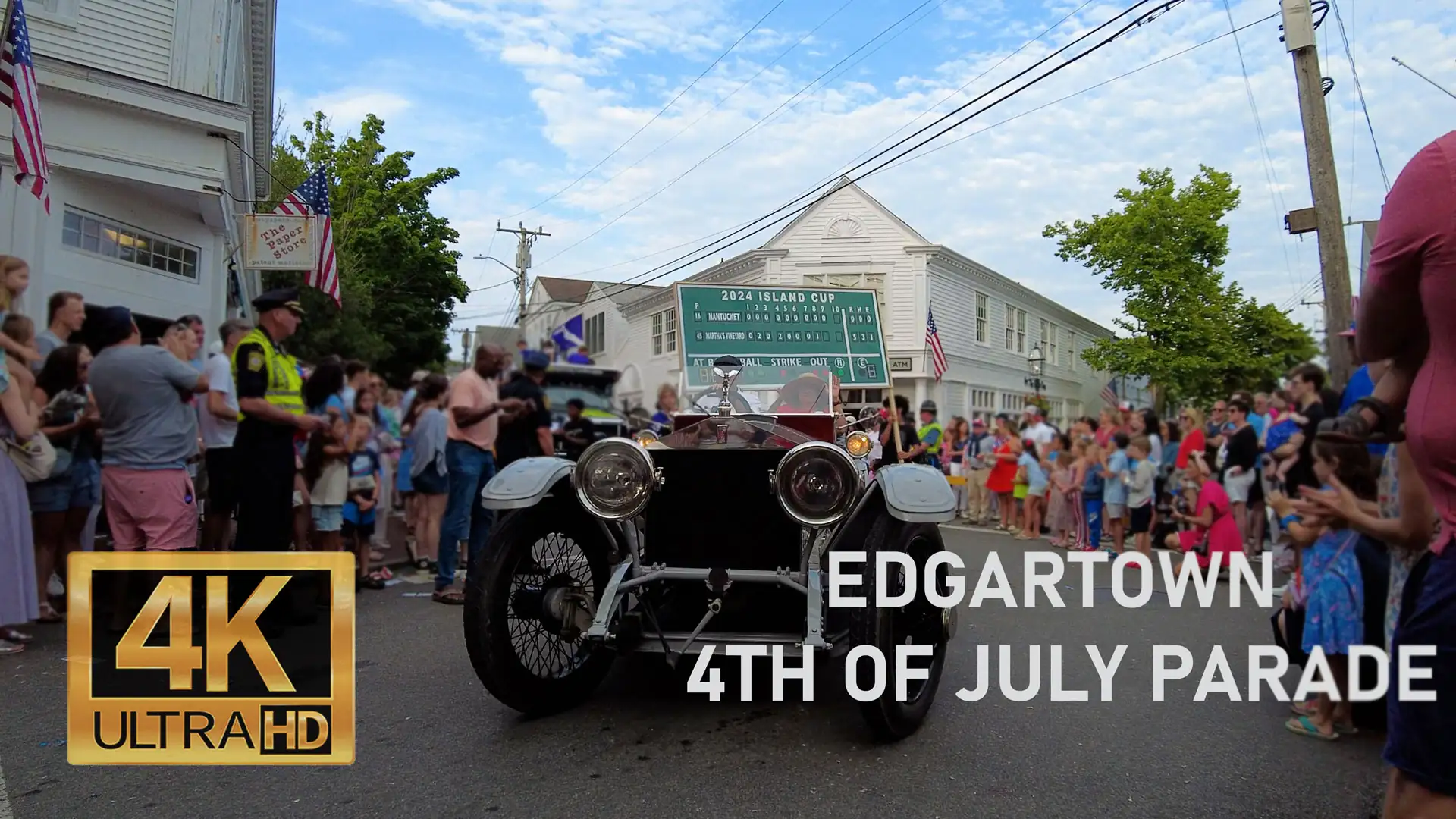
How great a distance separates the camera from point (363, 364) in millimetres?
8023

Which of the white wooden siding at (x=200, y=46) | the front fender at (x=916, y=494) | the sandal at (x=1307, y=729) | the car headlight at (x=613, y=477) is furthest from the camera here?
the white wooden siding at (x=200, y=46)

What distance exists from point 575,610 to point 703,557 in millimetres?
586

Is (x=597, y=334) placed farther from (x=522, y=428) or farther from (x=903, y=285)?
(x=522, y=428)

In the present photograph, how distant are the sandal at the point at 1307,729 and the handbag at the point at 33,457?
20.9 feet

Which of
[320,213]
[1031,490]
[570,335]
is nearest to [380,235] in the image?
[320,213]

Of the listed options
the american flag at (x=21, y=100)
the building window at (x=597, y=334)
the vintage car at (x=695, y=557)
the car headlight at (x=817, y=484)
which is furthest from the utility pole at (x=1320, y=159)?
the building window at (x=597, y=334)

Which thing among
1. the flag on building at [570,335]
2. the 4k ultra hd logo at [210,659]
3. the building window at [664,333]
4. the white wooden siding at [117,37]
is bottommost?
the 4k ultra hd logo at [210,659]

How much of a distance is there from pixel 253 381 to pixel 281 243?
748 centimetres

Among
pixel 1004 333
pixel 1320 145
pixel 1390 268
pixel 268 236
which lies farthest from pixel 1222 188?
pixel 1390 268

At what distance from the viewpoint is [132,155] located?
10.2m

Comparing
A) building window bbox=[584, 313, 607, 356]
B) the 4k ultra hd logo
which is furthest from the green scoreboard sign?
building window bbox=[584, 313, 607, 356]

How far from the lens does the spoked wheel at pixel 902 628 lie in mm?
3381

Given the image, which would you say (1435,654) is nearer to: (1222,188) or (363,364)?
(363,364)

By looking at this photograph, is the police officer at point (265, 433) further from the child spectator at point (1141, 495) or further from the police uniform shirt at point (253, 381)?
the child spectator at point (1141, 495)
